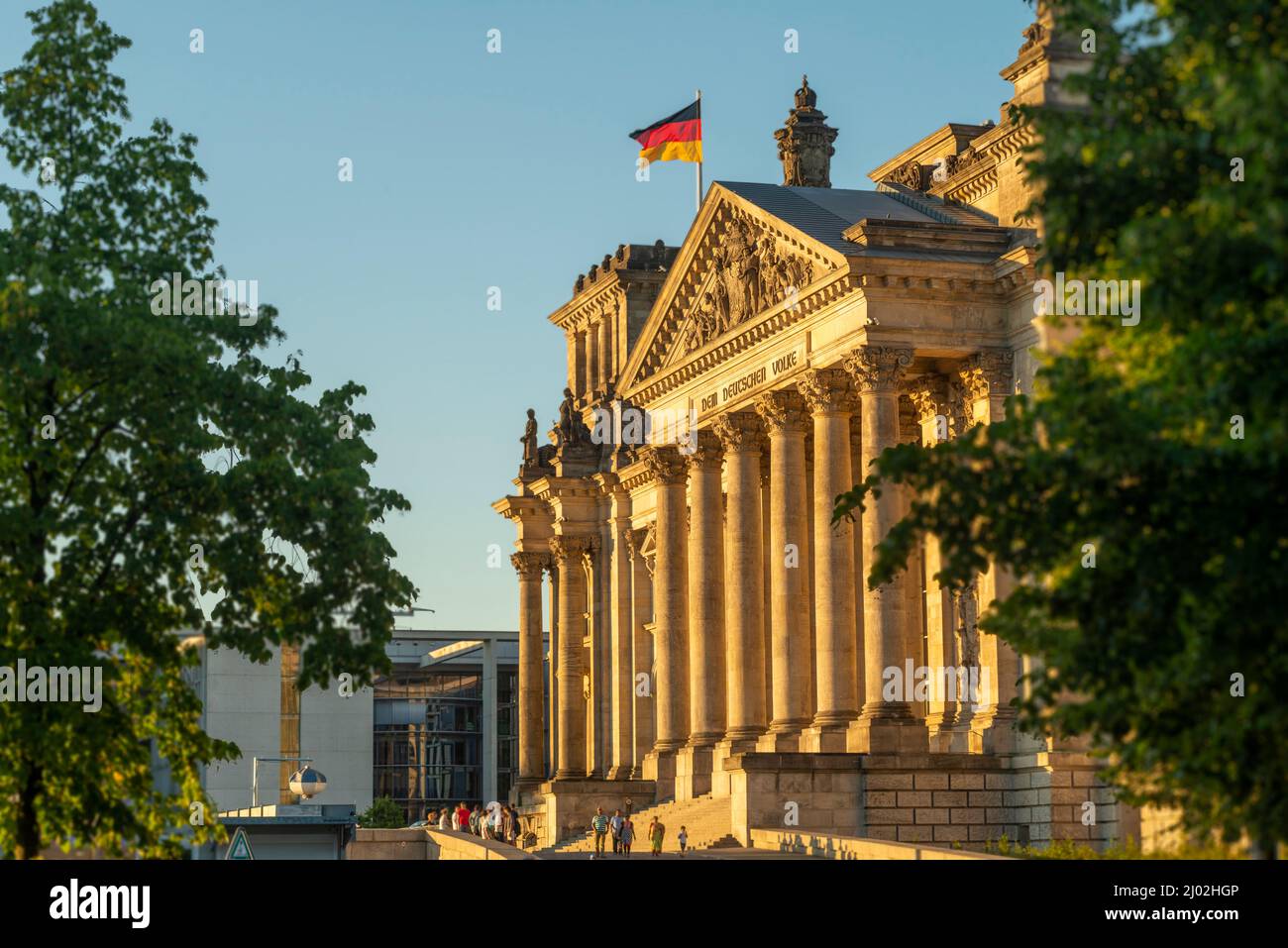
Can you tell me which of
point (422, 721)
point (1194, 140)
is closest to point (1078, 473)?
point (1194, 140)

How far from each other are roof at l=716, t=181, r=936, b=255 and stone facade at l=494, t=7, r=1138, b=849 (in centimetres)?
18

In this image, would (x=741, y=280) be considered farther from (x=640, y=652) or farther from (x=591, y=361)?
(x=591, y=361)

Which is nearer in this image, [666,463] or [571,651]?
[666,463]

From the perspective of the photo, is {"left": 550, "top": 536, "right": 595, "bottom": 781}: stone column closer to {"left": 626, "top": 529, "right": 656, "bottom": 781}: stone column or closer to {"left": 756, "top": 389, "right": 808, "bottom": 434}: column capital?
{"left": 626, "top": 529, "right": 656, "bottom": 781}: stone column

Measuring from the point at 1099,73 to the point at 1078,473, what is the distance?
18.8ft

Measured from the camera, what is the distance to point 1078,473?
26.6 m

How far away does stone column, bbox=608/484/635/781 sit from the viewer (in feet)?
310

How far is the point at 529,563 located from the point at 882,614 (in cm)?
3985

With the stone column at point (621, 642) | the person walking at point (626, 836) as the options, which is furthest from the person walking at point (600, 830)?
the stone column at point (621, 642)

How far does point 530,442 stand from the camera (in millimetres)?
104562

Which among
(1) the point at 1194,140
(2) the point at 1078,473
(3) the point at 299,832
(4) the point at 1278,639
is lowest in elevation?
(3) the point at 299,832

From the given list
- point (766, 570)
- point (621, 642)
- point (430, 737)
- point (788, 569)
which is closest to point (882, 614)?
point (788, 569)

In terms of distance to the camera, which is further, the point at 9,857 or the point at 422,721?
the point at 422,721
